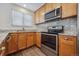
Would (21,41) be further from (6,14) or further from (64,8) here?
(64,8)

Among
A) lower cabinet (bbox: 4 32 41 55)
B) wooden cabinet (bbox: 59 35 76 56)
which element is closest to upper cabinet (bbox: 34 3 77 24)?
lower cabinet (bbox: 4 32 41 55)

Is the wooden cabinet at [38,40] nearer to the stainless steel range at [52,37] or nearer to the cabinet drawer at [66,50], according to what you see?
the stainless steel range at [52,37]

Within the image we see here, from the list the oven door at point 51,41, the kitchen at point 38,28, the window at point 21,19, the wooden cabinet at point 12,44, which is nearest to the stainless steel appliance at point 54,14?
the kitchen at point 38,28

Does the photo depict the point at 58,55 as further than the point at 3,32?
Yes

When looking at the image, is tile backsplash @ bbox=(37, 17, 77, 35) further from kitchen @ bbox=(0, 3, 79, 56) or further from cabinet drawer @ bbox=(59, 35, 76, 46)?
cabinet drawer @ bbox=(59, 35, 76, 46)

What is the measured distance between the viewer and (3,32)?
1442 millimetres

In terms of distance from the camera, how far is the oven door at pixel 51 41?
1657mm

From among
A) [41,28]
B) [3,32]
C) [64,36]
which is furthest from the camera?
[41,28]

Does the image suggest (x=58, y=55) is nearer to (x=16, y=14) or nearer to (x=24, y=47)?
(x=24, y=47)

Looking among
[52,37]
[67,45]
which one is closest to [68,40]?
[67,45]

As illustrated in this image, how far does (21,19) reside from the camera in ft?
5.00

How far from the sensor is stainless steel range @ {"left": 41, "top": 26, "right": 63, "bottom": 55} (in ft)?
5.45

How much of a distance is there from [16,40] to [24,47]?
15 cm

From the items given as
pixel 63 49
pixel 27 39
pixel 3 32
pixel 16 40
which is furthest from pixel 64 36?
pixel 3 32
